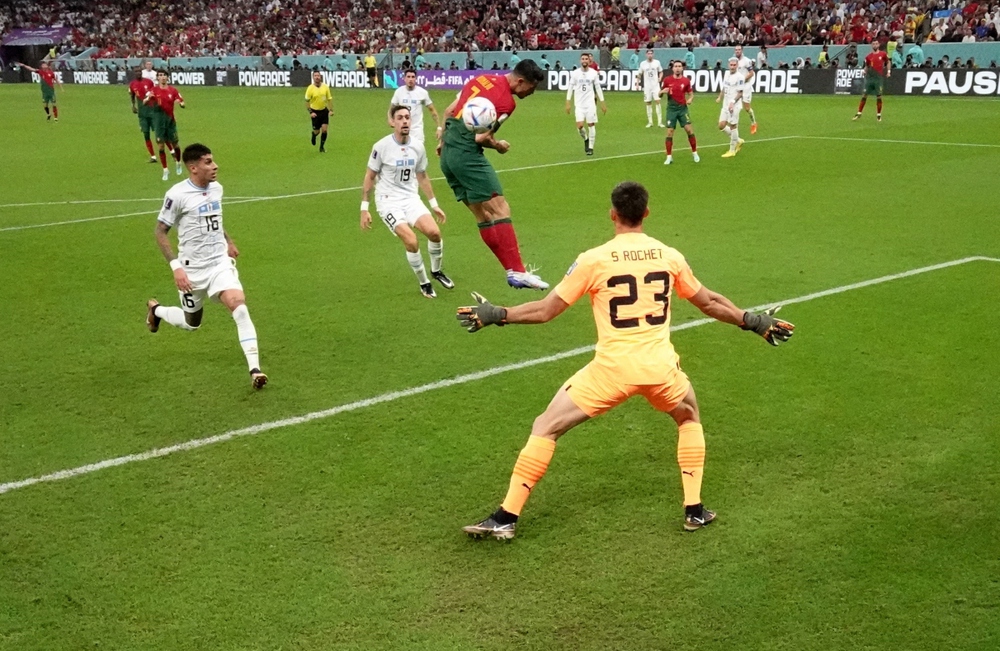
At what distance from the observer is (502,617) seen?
16.2 ft

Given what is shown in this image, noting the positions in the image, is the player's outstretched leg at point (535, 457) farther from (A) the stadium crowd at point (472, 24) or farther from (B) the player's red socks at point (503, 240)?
(A) the stadium crowd at point (472, 24)

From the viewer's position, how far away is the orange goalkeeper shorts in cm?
545

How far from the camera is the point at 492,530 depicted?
5.65 metres

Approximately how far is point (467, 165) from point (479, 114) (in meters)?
0.58

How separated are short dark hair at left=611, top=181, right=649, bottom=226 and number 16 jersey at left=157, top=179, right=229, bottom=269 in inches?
173

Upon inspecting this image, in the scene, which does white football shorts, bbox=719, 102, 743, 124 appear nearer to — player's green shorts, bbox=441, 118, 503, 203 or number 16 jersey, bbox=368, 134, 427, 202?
number 16 jersey, bbox=368, 134, 427, 202

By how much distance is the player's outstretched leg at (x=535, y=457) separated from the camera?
5.51 metres

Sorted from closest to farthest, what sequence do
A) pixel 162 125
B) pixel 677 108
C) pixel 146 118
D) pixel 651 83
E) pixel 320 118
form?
1. pixel 677 108
2. pixel 162 125
3. pixel 146 118
4. pixel 320 118
5. pixel 651 83

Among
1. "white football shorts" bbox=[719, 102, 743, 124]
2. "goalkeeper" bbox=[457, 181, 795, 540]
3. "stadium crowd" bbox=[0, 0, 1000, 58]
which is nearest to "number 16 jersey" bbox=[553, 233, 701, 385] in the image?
"goalkeeper" bbox=[457, 181, 795, 540]

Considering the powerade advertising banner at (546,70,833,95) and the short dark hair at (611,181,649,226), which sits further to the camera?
the powerade advertising banner at (546,70,833,95)

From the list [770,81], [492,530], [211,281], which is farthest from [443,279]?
[770,81]

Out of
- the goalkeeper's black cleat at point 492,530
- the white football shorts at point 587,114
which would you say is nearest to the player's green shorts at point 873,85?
the white football shorts at point 587,114

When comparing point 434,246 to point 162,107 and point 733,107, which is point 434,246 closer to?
point 733,107

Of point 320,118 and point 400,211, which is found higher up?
point 320,118
